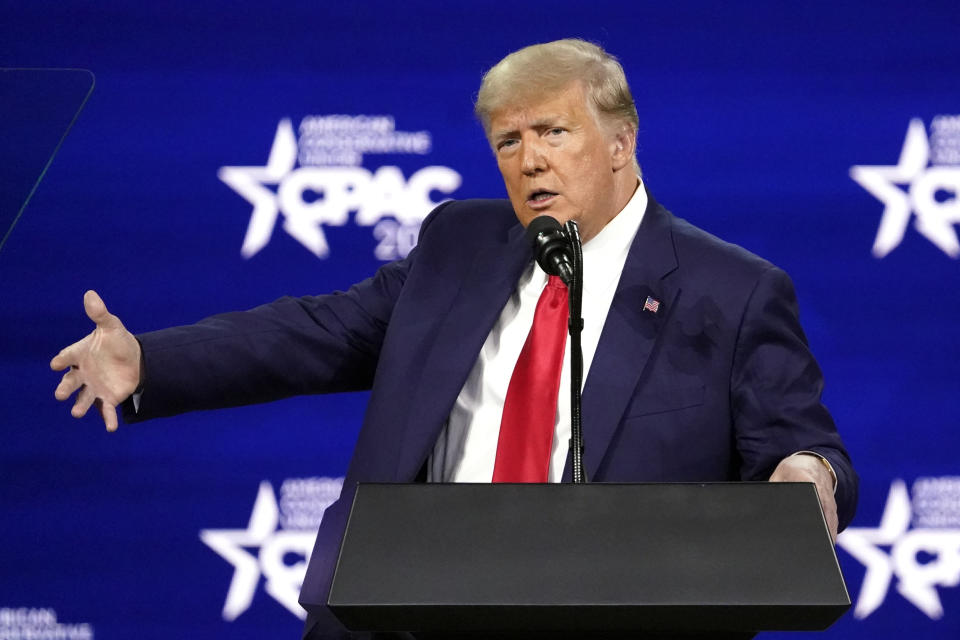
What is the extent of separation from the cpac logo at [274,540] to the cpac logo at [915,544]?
1.26 metres

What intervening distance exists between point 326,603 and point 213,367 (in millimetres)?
860

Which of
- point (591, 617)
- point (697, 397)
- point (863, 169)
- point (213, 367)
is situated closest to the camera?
point (591, 617)

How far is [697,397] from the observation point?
176cm

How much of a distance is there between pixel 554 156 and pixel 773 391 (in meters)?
0.49

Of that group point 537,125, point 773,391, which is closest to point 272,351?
point 537,125

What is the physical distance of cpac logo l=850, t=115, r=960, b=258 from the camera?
9.77ft

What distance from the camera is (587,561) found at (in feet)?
3.63

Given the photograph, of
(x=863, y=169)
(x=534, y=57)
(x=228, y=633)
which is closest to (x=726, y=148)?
(x=863, y=169)

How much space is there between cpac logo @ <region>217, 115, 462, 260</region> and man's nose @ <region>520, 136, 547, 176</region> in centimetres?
107

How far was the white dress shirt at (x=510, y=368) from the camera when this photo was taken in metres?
1.81

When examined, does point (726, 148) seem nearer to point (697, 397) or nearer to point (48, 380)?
point (697, 397)

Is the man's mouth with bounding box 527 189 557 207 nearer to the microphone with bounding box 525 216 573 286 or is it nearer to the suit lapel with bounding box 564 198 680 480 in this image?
the suit lapel with bounding box 564 198 680 480

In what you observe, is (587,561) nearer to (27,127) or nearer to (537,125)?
(27,127)

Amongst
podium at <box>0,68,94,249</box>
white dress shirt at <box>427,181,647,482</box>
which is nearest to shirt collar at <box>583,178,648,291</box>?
white dress shirt at <box>427,181,647,482</box>
